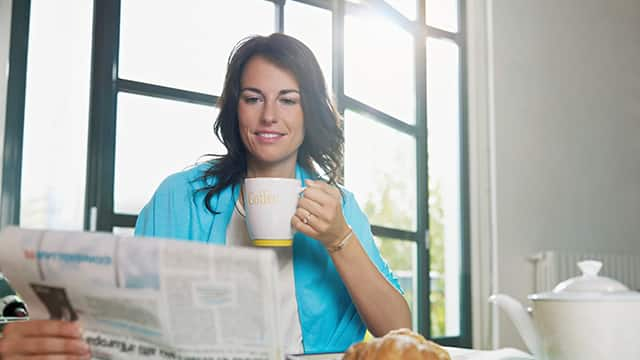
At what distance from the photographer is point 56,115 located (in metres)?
1.48

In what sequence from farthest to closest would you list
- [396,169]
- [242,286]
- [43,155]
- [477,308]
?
[477,308]
[396,169]
[43,155]
[242,286]

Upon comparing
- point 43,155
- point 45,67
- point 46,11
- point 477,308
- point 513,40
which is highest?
point 513,40

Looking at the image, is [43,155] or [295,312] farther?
[43,155]

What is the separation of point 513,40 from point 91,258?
2923 millimetres

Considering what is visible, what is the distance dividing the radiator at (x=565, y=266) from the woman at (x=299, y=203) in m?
2.02

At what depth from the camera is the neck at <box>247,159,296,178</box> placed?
3.64ft

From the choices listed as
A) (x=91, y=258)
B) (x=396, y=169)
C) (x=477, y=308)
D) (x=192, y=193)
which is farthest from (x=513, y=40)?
(x=91, y=258)

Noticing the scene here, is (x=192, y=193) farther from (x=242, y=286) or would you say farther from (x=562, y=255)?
(x=562, y=255)

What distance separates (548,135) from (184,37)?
2.04 metres

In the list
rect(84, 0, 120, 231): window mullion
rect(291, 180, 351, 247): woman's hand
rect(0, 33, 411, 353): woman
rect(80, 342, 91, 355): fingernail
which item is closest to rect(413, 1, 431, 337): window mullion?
rect(84, 0, 120, 231): window mullion

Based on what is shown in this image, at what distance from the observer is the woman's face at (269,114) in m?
1.10

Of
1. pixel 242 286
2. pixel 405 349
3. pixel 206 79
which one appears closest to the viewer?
pixel 242 286

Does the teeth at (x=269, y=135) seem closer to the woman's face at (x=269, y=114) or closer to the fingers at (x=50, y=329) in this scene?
the woman's face at (x=269, y=114)

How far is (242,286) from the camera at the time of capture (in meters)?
0.44
